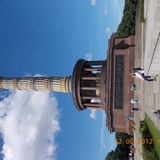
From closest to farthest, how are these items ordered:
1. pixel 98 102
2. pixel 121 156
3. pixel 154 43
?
pixel 154 43, pixel 98 102, pixel 121 156

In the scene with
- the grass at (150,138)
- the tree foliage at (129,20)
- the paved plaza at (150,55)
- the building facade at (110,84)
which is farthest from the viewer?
the tree foliage at (129,20)

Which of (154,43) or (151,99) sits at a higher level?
(154,43)

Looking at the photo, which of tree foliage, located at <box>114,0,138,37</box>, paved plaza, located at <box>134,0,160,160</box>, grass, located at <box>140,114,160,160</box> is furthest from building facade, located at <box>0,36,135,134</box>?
tree foliage, located at <box>114,0,138,37</box>

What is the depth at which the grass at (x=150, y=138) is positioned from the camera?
78.1ft

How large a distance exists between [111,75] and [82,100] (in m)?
4.20

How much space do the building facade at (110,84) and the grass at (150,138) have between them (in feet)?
20.6

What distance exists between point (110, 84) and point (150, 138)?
999cm

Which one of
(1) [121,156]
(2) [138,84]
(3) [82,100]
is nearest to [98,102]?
(3) [82,100]

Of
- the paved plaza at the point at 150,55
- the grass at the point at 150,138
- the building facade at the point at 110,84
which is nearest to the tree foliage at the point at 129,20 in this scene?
the building facade at the point at 110,84

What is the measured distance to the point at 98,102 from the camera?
38.5 metres

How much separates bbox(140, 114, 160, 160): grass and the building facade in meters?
6.28

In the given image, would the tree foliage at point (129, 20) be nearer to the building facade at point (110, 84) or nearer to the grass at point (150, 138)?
the building facade at point (110, 84)

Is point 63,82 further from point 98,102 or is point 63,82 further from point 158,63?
point 158,63

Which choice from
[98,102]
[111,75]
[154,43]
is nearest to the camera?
[154,43]
